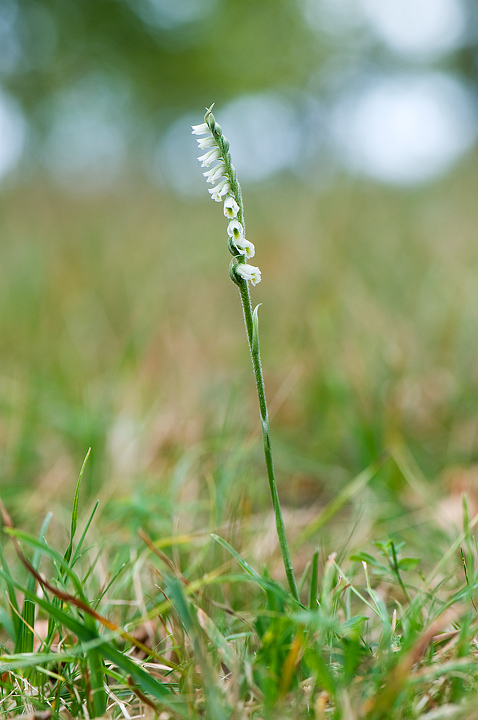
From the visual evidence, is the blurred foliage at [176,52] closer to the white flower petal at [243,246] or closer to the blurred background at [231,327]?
the blurred background at [231,327]

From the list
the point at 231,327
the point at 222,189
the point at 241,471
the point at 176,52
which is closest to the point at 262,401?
the point at 222,189

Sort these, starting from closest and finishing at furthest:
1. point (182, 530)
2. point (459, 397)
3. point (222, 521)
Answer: point (222, 521)
point (182, 530)
point (459, 397)

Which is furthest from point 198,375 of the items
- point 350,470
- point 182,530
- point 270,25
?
point 270,25

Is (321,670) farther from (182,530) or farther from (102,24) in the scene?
(102,24)

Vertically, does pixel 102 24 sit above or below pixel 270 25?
above

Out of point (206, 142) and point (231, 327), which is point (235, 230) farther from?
point (231, 327)

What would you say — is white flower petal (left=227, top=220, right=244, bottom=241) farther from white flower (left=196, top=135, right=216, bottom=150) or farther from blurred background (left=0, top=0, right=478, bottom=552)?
blurred background (left=0, top=0, right=478, bottom=552)
